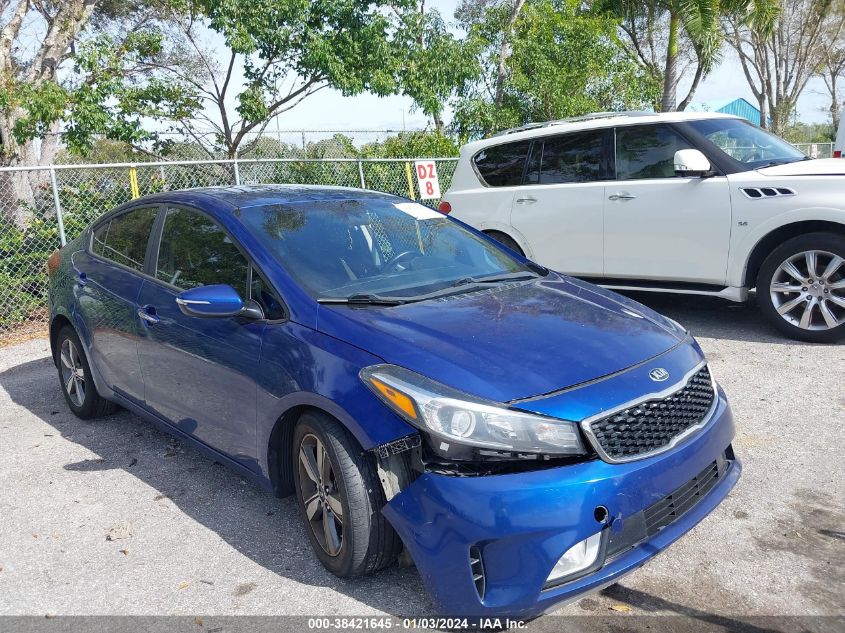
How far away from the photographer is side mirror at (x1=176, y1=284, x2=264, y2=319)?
132 inches

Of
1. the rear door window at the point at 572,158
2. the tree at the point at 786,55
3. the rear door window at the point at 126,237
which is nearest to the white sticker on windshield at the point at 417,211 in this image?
the rear door window at the point at 126,237

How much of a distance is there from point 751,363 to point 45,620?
4.87 metres

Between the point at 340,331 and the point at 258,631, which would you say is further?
the point at 340,331

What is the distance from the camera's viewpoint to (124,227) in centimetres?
479

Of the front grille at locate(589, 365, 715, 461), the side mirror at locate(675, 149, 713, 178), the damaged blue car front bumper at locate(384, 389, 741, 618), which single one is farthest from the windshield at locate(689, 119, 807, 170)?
the damaged blue car front bumper at locate(384, 389, 741, 618)

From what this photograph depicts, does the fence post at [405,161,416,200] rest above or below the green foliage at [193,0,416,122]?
below

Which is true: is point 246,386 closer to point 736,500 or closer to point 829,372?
point 736,500

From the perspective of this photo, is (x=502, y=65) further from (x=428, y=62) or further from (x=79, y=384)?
(x=79, y=384)

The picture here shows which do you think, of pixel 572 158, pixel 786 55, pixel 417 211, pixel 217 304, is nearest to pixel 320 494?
pixel 217 304

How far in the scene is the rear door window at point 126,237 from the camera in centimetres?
447

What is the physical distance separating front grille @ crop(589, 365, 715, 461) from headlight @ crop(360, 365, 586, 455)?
0.11m

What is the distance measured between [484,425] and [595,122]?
5327 millimetres

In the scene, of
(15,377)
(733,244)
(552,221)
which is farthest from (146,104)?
(733,244)

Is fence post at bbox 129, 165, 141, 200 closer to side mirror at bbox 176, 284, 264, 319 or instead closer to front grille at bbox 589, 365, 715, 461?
side mirror at bbox 176, 284, 264, 319
